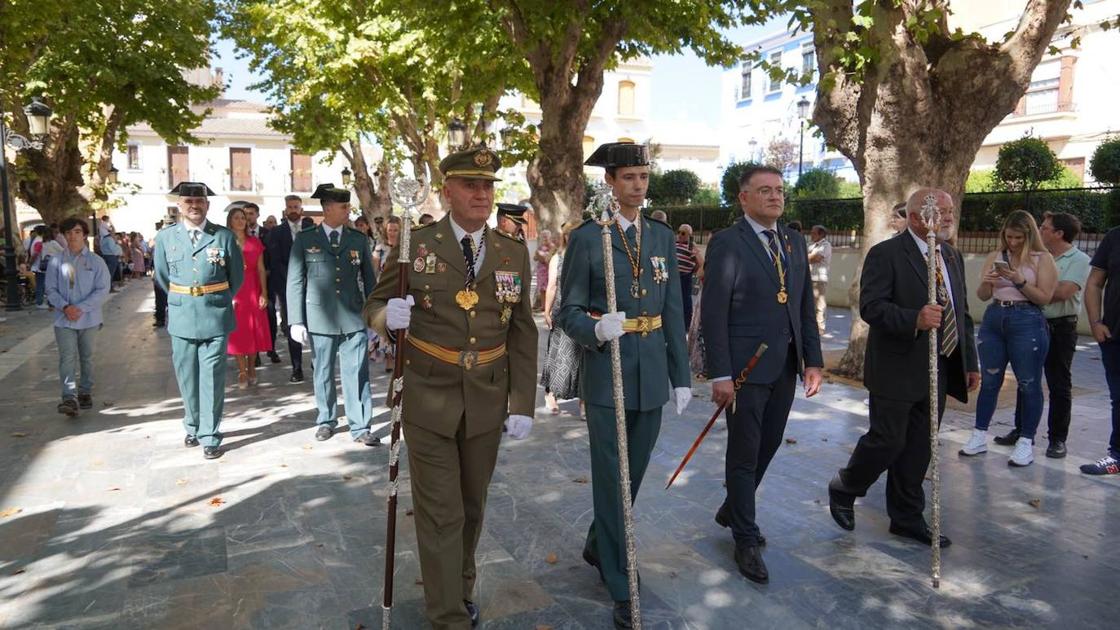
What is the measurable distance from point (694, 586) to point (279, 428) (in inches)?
188

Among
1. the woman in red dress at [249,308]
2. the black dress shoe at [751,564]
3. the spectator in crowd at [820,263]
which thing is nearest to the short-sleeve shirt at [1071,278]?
the black dress shoe at [751,564]

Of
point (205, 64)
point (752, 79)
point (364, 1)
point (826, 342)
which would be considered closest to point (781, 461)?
point (826, 342)

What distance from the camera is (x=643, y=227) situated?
425cm

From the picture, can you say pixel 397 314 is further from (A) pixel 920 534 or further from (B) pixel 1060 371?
(B) pixel 1060 371

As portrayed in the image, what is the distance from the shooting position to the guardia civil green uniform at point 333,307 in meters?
7.21

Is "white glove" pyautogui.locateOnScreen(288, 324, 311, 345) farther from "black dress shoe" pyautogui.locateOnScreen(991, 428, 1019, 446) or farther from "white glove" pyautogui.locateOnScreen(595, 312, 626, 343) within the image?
"black dress shoe" pyautogui.locateOnScreen(991, 428, 1019, 446)

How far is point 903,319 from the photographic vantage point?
472 centimetres

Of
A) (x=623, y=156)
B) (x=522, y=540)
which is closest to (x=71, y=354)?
(x=522, y=540)

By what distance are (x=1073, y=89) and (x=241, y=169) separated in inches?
1796

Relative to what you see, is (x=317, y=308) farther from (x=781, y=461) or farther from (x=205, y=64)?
(x=205, y=64)

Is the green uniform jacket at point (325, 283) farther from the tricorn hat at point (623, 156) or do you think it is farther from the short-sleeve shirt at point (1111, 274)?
the short-sleeve shirt at point (1111, 274)

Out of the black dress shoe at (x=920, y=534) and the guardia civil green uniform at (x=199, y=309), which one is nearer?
the black dress shoe at (x=920, y=534)

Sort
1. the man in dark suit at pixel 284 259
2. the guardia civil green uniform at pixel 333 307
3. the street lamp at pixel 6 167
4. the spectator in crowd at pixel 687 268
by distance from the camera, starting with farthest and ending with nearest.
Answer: the street lamp at pixel 6 167, the man in dark suit at pixel 284 259, the spectator in crowd at pixel 687 268, the guardia civil green uniform at pixel 333 307

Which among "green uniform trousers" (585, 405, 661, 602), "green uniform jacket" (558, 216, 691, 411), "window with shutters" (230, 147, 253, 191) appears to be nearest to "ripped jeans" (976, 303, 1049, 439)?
"green uniform jacket" (558, 216, 691, 411)
